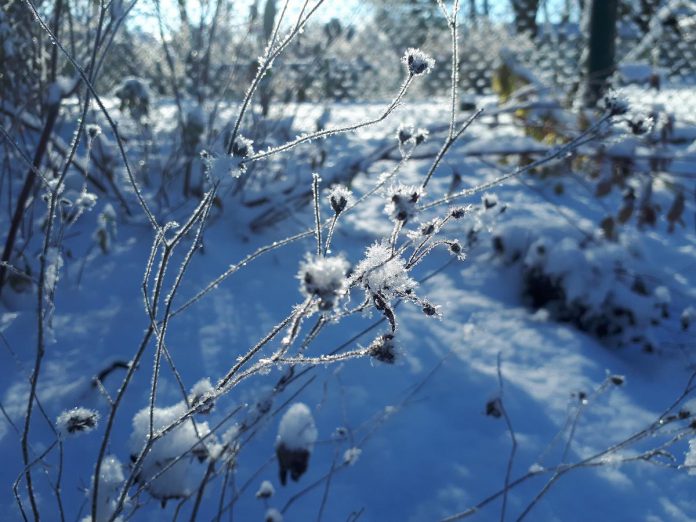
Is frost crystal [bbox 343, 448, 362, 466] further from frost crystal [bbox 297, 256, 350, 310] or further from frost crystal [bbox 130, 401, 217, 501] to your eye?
frost crystal [bbox 297, 256, 350, 310]

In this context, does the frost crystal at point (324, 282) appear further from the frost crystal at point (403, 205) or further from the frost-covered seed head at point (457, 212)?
the frost-covered seed head at point (457, 212)

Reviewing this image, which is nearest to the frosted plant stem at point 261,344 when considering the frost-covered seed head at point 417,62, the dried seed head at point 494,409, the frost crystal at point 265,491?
the frost-covered seed head at point 417,62

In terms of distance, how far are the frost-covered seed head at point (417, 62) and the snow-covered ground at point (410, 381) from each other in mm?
369

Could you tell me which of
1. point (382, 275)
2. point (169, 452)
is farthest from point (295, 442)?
point (382, 275)

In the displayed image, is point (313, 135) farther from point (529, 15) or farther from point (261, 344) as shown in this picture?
point (529, 15)

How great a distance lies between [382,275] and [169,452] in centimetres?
63

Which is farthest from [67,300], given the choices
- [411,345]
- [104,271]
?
[411,345]

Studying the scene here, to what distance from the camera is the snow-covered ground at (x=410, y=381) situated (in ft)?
4.32

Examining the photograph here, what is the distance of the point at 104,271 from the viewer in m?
2.21

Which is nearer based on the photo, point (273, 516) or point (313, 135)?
point (313, 135)

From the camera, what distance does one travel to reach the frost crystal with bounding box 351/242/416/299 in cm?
75

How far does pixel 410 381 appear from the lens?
1.77 meters

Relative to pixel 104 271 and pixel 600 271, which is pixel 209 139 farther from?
pixel 600 271

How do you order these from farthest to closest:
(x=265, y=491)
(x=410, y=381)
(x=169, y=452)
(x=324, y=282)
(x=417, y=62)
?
1. (x=410, y=381)
2. (x=265, y=491)
3. (x=169, y=452)
4. (x=417, y=62)
5. (x=324, y=282)
